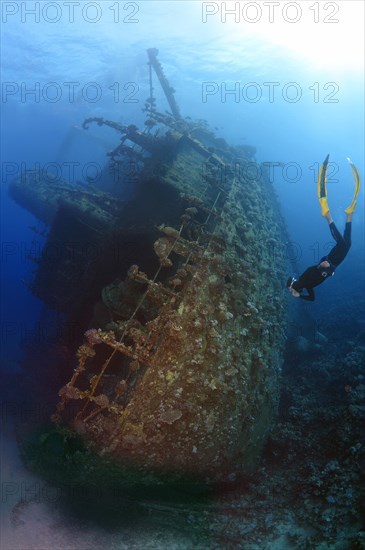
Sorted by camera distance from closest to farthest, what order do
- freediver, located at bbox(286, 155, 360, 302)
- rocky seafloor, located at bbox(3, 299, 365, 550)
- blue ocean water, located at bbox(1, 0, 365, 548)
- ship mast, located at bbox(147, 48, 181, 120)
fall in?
rocky seafloor, located at bbox(3, 299, 365, 550)
freediver, located at bbox(286, 155, 360, 302)
ship mast, located at bbox(147, 48, 181, 120)
blue ocean water, located at bbox(1, 0, 365, 548)

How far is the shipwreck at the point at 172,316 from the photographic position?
431cm

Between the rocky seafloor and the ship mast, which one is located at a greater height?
the ship mast

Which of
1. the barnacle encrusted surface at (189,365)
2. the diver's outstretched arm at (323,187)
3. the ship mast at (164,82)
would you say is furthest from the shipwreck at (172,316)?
the ship mast at (164,82)

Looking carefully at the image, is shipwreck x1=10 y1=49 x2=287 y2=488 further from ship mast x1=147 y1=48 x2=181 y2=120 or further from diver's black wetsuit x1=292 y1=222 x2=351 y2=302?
ship mast x1=147 y1=48 x2=181 y2=120

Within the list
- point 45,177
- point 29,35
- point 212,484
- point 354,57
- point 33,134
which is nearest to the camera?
point 212,484

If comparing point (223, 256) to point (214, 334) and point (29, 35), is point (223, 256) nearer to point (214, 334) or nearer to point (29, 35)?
point (214, 334)

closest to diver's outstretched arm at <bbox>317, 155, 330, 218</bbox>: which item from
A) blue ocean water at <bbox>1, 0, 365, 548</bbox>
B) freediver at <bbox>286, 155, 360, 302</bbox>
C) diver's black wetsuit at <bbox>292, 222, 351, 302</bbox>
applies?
freediver at <bbox>286, 155, 360, 302</bbox>

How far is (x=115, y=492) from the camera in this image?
Answer: 487 centimetres

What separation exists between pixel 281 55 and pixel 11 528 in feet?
125

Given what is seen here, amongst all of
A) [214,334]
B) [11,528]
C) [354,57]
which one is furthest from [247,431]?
[354,57]

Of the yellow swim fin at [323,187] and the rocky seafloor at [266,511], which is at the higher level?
the yellow swim fin at [323,187]

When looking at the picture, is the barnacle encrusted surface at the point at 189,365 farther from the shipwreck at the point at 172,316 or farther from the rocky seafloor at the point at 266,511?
the rocky seafloor at the point at 266,511

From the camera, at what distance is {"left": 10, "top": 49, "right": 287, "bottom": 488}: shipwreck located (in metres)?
4.31

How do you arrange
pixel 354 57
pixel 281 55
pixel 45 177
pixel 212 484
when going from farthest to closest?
pixel 354 57, pixel 281 55, pixel 45 177, pixel 212 484
